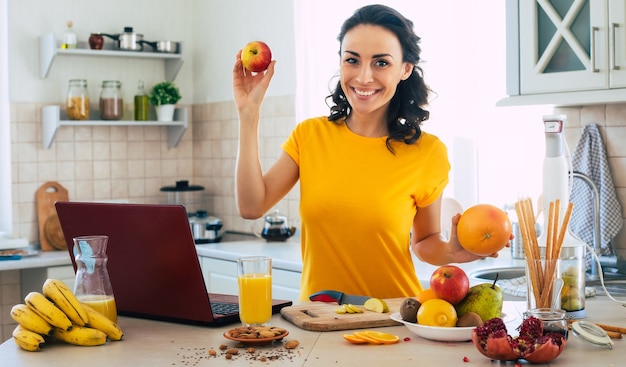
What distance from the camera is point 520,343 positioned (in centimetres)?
164

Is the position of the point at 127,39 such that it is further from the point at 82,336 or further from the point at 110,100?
the point at 82,336

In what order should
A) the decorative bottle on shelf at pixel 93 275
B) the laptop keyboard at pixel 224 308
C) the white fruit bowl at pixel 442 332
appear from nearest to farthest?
the white fruit bowl at pixel 442 332
the decorative bottle on shelf at pixel 93 275
the laptop keyboard at pixel 224 308

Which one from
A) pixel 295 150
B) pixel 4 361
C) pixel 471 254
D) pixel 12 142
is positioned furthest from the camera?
pixel 12 142

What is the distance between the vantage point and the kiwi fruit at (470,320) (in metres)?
1.79

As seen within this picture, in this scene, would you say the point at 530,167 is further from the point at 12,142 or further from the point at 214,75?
the point at 12,142

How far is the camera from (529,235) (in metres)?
1.93

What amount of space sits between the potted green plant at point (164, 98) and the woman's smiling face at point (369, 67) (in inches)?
107

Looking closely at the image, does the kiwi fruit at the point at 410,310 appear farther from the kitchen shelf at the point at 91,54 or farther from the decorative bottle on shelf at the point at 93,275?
the kitchen shelf at the point at 91,54

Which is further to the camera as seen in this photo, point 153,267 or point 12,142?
point 12,142

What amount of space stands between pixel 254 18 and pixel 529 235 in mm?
3135

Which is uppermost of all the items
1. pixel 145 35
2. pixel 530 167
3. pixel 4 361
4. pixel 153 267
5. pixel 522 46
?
pixel 145 35

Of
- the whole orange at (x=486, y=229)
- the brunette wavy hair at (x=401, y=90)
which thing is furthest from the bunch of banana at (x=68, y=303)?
the brunette wavy hair at (x=401, y=90)

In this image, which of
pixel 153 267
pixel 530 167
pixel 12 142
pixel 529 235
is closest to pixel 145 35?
pixel 12 142

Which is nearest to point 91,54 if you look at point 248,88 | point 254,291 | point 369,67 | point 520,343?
point 248,88
